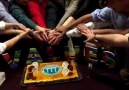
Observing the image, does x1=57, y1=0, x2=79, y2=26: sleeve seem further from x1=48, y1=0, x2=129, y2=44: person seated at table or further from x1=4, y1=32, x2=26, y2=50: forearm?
x1=4, y1=32, x2=26, y2=50: forearm

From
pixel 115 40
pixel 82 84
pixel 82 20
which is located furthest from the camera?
pixel 82 20

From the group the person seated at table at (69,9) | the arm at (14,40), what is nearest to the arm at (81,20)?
the person seated at table at (69,9)

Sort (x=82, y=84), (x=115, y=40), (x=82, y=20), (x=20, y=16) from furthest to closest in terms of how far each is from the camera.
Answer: (x=20, y=16) < (x=82, y=20) < (x=82, y=84) < (x=115, y=40)

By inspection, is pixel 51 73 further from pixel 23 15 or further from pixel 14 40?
pixel 23 15

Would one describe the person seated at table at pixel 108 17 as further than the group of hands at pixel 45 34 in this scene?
No

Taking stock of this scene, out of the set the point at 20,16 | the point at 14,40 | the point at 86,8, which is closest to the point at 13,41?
the point at 14,40

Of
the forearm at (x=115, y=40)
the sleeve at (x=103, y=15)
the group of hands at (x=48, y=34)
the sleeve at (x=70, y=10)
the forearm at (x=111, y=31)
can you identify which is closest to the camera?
the forearm at (x=115, y=40)

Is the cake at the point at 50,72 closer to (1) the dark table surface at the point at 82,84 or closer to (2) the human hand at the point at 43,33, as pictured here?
(1) the dark table surface at the point at 82,84

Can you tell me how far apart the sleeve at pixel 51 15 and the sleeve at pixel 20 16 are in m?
0.11

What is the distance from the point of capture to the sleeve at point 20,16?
1274 mm

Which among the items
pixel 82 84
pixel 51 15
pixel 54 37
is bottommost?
pixel 82 84

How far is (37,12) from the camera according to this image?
1.35 m

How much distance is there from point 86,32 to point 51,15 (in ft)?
1.22

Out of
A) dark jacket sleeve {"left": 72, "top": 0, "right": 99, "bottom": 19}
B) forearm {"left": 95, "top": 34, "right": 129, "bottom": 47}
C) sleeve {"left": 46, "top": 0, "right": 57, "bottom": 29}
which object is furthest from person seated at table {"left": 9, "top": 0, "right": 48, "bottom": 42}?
forearm {"left": 95, "top": 34, "right": 129, "bottom": 47}
